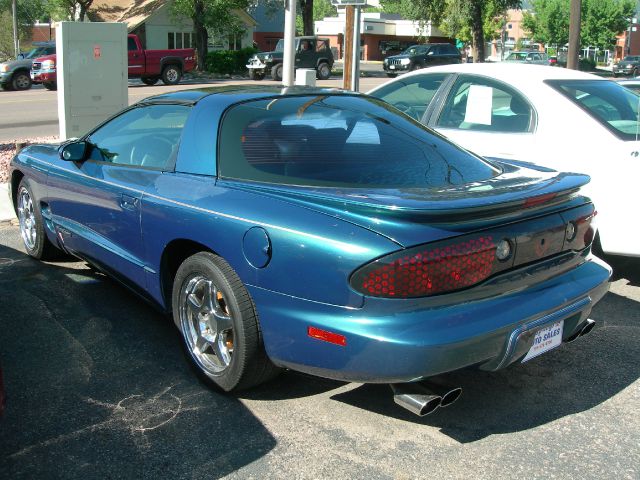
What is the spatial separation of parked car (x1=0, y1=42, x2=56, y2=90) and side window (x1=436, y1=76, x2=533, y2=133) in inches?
972

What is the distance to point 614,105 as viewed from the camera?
5898 mm

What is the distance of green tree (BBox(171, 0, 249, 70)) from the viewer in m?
38.9

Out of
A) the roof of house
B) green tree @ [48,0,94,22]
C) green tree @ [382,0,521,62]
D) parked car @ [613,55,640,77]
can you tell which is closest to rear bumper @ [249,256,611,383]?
green tree @ [382,0,521,62]

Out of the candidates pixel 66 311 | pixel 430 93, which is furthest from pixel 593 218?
pixel 66 311

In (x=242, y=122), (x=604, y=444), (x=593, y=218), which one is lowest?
(x=604, y=444)

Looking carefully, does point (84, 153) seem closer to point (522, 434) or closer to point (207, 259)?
point (207, 259)

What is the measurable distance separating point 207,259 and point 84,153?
1.80 m

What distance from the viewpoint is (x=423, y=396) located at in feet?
10.5

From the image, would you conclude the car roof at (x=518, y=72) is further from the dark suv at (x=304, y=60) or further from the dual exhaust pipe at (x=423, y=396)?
the dark suv at (x=304, y=60)

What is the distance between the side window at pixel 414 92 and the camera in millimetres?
6527

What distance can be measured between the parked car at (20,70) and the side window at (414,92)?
23757 millimetres

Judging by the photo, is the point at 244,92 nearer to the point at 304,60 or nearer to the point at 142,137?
the point at 142,137

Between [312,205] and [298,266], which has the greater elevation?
[312,205]

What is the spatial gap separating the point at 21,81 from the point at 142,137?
25695 millimetres
